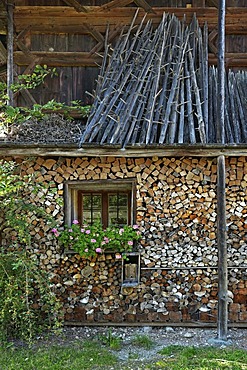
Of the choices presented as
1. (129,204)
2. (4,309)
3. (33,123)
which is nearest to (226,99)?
(129,204)

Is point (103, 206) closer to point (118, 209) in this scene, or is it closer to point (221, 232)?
point (118, 209)

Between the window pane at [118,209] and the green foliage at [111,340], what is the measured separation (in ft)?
5.56

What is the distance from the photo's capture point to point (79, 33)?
7.48 meters

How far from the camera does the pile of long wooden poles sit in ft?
19.5

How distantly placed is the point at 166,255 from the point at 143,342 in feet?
4.23

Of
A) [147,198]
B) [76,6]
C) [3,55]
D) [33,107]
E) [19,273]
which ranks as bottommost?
[19,273]

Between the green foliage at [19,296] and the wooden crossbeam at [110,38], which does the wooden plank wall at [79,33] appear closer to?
the wooden crossbeam at [110,38]

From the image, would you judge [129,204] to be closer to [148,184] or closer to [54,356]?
[148,184]

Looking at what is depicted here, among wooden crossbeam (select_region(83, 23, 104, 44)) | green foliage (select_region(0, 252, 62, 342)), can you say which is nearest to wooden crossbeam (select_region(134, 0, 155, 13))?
wooden crossbeam (select_region(83, 23, 104, 44))

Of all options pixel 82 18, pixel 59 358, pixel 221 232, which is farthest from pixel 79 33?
pixel 59 358

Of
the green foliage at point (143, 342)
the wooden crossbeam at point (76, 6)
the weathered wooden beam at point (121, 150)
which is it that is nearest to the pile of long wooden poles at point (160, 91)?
the weathered wooden beam at point (121, 150)

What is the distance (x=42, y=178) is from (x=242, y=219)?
3122mm

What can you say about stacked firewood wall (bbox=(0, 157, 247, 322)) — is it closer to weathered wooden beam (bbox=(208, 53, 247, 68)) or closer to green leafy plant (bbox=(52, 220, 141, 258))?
green leafy plant (bbox=(52, 220, 141, 258))

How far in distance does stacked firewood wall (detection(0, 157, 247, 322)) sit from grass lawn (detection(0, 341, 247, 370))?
797 mm
